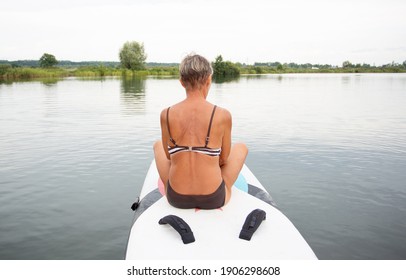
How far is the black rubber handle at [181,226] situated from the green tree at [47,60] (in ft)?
389

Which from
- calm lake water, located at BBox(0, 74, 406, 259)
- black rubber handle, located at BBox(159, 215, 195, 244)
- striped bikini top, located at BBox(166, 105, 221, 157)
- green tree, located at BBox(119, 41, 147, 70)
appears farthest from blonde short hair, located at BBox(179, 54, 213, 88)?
green tree, located at BBox(119, 41, 147, 70)

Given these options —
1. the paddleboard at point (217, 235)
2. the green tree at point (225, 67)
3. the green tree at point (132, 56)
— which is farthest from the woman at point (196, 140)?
the green tree at point (225, 67)

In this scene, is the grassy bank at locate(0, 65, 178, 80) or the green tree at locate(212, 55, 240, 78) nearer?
the grassy bank at locate(0, 65, 178, 80)

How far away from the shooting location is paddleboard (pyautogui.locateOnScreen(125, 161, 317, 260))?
10.2ft

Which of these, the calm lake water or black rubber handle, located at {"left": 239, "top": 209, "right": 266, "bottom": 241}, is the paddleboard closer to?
black rubber handle, located at {"left": 239, "top": 209, "right": 266, "bottom": 241}

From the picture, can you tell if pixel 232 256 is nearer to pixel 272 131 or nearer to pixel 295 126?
pixel 272 131

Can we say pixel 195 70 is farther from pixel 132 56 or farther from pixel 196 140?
pixel 132 56

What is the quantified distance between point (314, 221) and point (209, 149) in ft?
9.48

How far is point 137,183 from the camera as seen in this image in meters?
7.02

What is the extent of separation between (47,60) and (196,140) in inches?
4701

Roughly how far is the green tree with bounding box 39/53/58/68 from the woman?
118374mm

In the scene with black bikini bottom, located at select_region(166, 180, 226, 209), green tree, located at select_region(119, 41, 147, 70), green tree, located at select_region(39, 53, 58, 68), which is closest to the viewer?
black bikini bottom, located at select_region(166, 180, 226, 209)

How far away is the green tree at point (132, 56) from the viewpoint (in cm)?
8488

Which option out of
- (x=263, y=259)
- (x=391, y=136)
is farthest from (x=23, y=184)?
(x=391, y=136)
